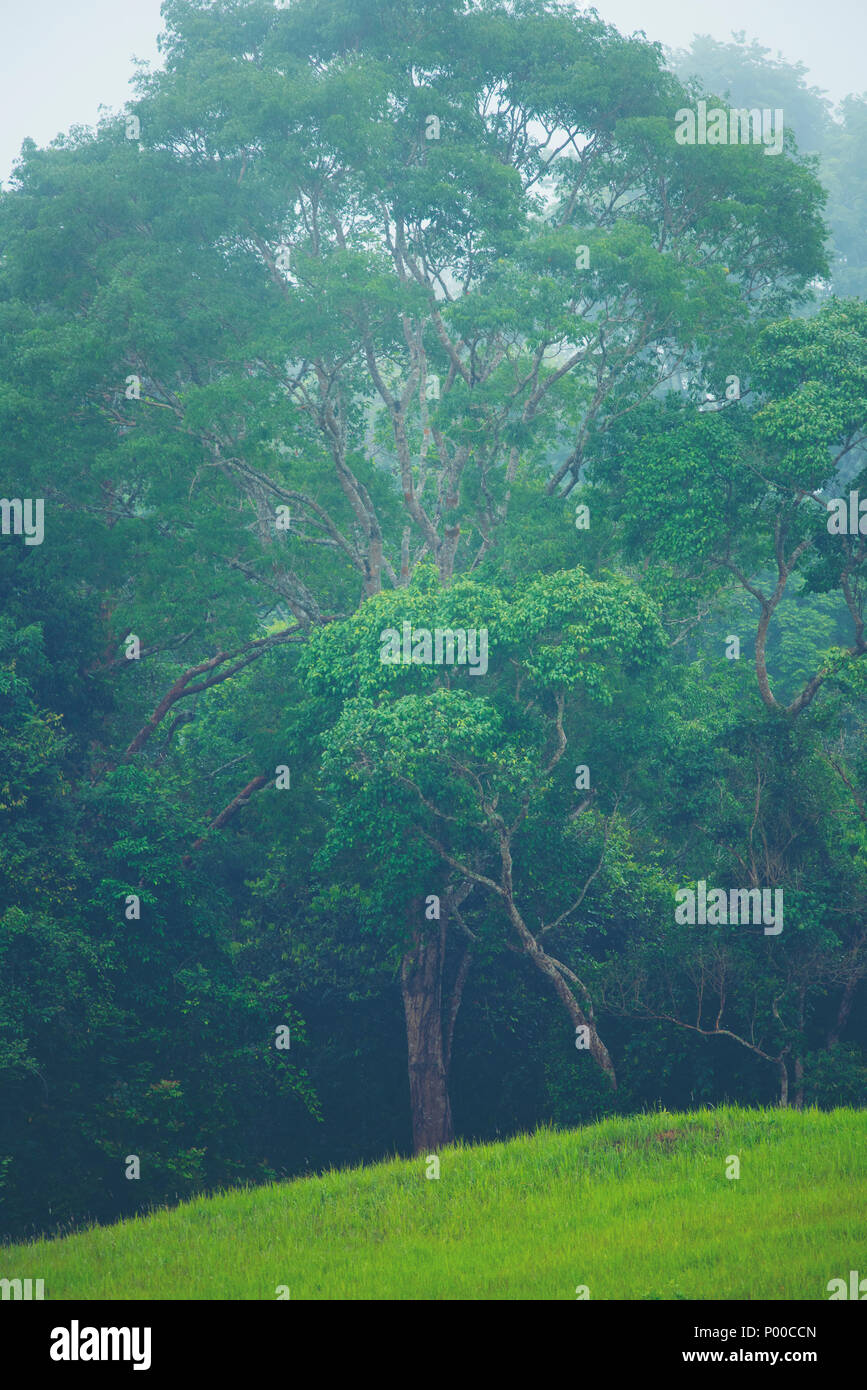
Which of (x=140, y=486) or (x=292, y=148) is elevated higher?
(x=292, y=148)

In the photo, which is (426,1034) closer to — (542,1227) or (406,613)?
(406,613)

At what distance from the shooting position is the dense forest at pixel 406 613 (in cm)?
1898

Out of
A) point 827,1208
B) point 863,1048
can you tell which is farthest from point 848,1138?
point 863,1048

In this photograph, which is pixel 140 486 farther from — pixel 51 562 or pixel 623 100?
pixel 623 100

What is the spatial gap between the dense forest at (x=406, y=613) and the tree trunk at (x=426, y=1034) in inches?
2.8

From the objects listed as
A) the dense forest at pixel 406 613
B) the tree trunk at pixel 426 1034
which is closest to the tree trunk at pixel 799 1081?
the dense forest at pixel 406 613

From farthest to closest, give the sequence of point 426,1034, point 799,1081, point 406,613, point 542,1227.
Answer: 1. point 426,1034
2. point 799,1081
3. point 406,613
4. point 542,1227

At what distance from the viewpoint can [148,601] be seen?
21.8m

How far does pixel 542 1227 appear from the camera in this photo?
12.8 m

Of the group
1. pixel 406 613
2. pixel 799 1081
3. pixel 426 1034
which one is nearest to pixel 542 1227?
pixel 799 1081

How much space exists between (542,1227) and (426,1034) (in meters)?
8.70

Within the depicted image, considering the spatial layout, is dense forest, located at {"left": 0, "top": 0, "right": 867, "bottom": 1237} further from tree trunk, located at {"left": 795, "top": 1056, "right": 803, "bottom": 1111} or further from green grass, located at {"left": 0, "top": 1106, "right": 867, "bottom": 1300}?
green grass, located at {"left": 0, "top": 1106, "right": 867, "bottom": 1300}
